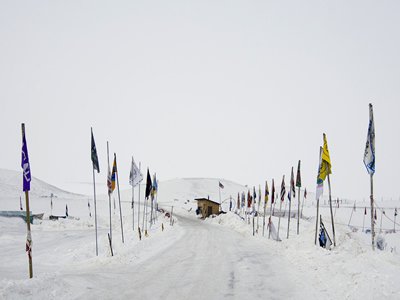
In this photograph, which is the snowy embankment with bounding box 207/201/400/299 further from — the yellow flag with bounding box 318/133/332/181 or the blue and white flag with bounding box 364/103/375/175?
the yellow flag with bounding box 318/133/332/181

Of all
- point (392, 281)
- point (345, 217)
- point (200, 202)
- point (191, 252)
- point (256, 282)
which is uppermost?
point (392, 281)

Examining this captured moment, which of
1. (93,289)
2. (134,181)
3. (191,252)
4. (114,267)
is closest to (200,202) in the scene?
(134,181)

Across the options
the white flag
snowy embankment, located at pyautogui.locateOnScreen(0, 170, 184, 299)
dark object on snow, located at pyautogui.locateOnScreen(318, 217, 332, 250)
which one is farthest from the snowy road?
the white flag

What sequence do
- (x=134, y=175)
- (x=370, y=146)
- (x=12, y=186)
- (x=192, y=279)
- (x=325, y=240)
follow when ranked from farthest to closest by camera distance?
1. (x=12, y=186)
2. (x=134, y=175)
3. (x=325, y=240)
4. (x=370, y=146)
5. (x=192, y=279)

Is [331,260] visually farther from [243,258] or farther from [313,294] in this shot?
[243,258]

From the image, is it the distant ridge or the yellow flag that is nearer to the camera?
the yellow flag

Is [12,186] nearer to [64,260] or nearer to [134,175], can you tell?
[134,175]

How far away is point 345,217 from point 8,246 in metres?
79.3

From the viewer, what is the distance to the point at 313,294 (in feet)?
38.9

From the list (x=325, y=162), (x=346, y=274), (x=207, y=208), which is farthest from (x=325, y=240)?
(x=207, y=208)

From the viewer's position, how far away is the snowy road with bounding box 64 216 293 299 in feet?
38.8

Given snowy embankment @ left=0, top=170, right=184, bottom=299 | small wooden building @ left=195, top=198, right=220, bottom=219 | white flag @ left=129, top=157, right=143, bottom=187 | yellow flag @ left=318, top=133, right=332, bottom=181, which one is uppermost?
yellow flag @ left=318, top=133, right=332, bottom=181

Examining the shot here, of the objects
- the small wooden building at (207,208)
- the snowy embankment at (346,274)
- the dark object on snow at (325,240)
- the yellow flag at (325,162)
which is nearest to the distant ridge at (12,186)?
the small wooden building at (207,208)

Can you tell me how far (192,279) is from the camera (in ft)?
46.5
